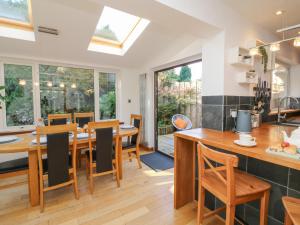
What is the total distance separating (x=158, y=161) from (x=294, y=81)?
→ 11.4ft

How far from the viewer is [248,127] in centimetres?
A: 188

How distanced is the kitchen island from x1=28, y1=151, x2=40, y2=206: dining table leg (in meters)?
1.70

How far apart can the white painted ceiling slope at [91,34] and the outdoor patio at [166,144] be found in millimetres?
1949

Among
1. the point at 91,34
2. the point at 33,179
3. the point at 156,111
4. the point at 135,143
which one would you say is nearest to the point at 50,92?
the point at 91,34

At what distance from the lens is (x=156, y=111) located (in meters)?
3.91

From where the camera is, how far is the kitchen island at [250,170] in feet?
4.04

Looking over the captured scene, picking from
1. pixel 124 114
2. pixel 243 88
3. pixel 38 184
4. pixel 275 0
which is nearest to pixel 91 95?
pixel 124 114

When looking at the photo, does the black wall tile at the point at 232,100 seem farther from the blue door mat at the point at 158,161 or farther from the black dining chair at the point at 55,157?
A: the black dining chair at the point at 55,157

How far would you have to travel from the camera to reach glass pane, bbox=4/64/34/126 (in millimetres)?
3008

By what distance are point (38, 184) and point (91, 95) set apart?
2239 millimetres

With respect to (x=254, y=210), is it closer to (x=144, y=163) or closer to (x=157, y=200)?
(x=157, y=200)

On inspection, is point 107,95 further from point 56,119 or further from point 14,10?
point 14,10

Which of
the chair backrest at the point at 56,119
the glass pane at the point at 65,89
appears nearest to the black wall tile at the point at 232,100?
the chair backrest at the point at 56,119

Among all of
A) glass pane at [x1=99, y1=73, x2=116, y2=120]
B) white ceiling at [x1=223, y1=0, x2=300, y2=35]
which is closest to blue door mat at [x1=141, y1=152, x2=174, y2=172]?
glass pane at [x1=99, y1=73, x2=116, y2=120]
